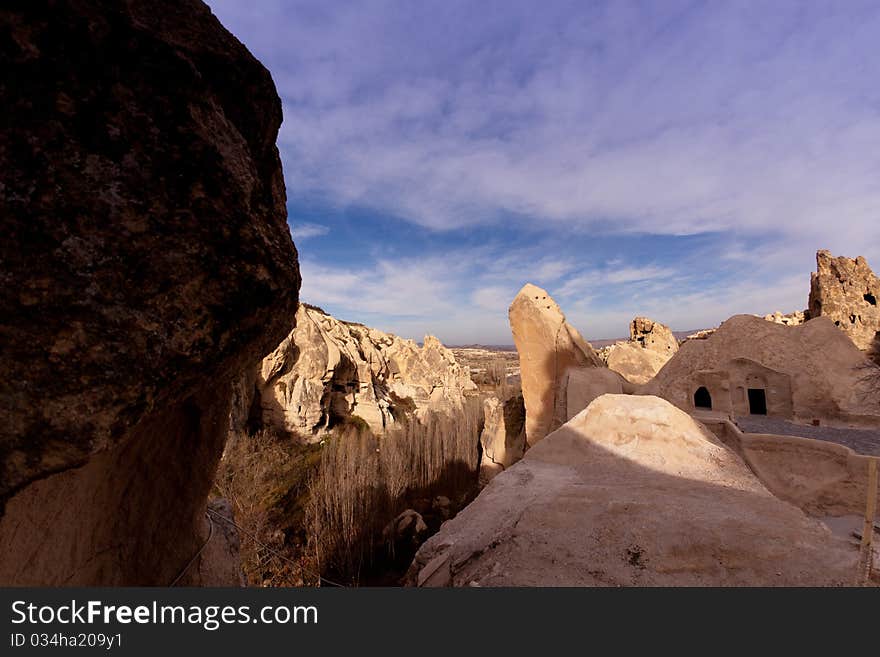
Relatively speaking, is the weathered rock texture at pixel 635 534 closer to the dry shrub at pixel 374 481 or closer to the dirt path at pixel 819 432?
the dirt path at pixel 819 432

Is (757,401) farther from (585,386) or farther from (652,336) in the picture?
(652,336)

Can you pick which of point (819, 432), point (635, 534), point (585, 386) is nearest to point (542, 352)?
point (585, 386)

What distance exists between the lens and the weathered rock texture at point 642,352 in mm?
24297

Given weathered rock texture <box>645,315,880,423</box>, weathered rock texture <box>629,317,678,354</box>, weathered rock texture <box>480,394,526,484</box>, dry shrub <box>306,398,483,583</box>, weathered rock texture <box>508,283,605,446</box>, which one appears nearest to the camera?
weathered rock texture <box>645,315,880,423</box>

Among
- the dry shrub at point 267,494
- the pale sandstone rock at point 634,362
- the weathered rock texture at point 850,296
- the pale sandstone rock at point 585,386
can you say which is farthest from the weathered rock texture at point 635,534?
the weathered rock texture at point 850,296

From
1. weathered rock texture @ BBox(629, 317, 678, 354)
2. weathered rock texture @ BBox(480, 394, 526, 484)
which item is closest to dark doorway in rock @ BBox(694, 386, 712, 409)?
weathered rock texture @ BBox(480, 394, 526, 484)

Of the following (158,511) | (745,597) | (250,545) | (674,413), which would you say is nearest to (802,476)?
(674,413)

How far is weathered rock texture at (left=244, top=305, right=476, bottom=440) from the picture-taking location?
24.4 meters

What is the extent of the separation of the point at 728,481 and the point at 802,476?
4967 millimetres

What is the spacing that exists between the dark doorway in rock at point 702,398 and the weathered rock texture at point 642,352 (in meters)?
4.30

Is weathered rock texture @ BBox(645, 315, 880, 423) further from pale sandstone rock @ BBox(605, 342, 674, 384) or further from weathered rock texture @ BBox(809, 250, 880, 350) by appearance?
weathered rock texture @ BBox(809, 250, 880, 350)

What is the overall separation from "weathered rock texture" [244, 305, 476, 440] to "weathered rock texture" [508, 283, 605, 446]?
1200 centimetres

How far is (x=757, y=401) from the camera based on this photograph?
16.8 meters

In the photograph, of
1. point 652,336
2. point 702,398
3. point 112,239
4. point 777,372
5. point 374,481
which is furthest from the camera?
point 652,336
